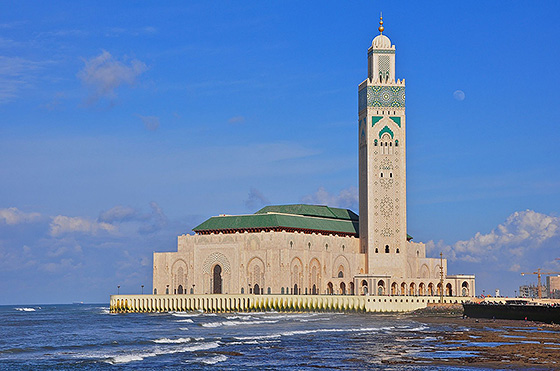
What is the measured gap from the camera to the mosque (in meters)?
128

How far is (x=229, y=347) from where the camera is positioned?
193 ft

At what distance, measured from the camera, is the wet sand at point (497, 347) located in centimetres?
4691

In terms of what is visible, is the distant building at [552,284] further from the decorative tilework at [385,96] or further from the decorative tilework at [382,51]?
the decorative tilework at [382,51]

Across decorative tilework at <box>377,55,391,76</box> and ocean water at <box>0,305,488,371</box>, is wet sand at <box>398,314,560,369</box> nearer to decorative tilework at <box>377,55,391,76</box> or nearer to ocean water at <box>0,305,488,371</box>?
ocean water at <box>0,305,488,371</box>

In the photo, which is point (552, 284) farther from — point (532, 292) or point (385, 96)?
point (385, 96)

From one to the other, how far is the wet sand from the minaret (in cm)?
5237

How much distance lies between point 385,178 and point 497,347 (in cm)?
7643

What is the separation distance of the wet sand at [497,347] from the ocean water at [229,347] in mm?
590

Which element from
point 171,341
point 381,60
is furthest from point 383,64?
point 171,341

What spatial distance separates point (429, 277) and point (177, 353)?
9362 centimetres

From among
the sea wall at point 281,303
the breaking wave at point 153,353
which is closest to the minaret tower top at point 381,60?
the sea wall at point 281,303

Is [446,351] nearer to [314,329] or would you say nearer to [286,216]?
[314,329]

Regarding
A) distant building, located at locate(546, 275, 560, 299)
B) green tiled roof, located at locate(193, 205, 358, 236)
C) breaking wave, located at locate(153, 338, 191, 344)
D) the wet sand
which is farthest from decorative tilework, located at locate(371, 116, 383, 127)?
distant building, located at locate(546, 275, 560, 299)

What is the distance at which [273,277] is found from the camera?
125562 millimetres
